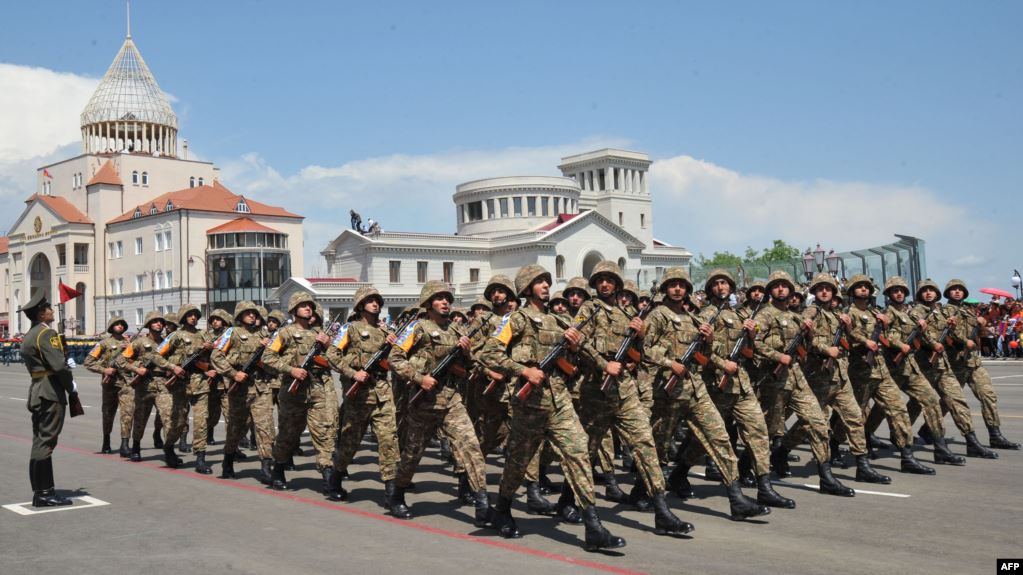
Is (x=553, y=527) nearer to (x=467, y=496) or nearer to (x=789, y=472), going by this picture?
(x=467, y=496)

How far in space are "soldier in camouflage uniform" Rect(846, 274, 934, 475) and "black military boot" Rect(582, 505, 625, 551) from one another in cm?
447

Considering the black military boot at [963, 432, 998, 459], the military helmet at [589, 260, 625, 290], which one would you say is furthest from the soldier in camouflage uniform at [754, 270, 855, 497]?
the black military boot at [963, 432, 998, 459]

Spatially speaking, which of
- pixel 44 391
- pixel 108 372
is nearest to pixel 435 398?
pixel 44 391

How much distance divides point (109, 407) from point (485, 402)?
6655 millimetres

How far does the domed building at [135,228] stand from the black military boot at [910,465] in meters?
73.1

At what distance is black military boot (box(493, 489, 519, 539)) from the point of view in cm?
761

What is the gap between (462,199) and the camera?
99.8m

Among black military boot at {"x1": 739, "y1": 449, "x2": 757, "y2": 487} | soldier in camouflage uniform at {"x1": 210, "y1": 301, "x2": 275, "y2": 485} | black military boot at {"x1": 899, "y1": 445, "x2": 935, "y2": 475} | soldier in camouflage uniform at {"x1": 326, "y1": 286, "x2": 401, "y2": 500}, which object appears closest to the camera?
soldier in camouflage uniform at {"x1": 326, "y1": 286, "x2": 401, "y2": 500}

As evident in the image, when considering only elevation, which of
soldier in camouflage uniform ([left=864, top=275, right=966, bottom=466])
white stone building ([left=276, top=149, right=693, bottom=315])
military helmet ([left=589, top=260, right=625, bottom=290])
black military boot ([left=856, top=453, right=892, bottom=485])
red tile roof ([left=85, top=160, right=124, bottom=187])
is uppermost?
red tile roof ([left=85, top=160, right=124, bottom=187])

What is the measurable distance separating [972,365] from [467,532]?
7287 millimetres

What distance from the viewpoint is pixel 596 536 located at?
6.99 m

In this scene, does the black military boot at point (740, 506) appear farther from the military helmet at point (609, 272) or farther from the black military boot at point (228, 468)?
the black military boot at point (228, 468)

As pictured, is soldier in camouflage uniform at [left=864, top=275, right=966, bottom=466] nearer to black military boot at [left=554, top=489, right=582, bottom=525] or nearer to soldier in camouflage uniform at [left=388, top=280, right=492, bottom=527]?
black military boot at [left=554, top=489, right=582, bottom=525]

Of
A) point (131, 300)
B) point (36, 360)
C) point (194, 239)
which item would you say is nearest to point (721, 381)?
point (36, 360)
